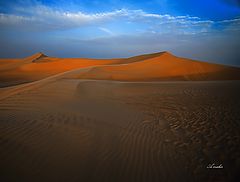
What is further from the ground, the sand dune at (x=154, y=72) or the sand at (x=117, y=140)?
the sand dune at (x=154, y=72)

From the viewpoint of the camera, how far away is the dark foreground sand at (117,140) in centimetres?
333

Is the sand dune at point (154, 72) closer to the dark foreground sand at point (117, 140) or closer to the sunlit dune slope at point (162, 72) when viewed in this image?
the sunlit dune slope at point (162, 72)

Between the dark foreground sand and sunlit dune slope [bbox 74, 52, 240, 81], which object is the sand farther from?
sunlit dune slope [bbox 74, 52, 240, 81]

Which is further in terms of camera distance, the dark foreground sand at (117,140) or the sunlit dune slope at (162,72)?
the sunlit dune slope at (162,72)

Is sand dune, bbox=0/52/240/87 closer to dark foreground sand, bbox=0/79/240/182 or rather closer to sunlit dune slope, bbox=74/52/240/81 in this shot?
sunlit dune slope, bbox=74/52/240/81

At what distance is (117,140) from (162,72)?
57.6 feet

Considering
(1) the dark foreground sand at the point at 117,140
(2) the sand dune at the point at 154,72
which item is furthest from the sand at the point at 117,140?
(2) the sand dune at the point at 154,72

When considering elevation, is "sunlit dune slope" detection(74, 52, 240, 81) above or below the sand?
above

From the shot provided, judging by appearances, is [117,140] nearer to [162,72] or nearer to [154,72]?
[154,72]

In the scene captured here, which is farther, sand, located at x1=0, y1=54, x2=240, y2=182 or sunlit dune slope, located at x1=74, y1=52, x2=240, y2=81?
sunlit dune slope, located at x1=74, y1=52, x2=240, y2=81

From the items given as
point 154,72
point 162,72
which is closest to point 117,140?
point 154,72

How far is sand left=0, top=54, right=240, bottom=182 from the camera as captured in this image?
3328mm

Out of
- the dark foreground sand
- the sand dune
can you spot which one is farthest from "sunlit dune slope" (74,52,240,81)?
the dark foreground sand

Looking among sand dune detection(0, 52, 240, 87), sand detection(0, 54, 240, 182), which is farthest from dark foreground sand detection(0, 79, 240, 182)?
sand dune detection(0, 52, 240, 87)
